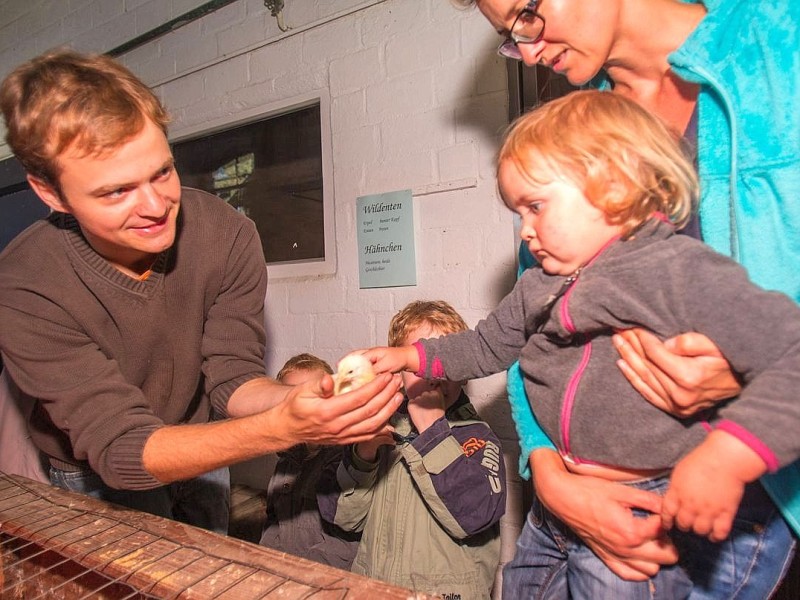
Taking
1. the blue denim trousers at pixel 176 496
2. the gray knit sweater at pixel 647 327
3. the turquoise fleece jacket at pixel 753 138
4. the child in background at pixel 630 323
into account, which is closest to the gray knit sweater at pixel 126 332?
the blue denim trousers at pixel 176 496

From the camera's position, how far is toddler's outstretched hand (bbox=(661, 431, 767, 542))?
662 mm

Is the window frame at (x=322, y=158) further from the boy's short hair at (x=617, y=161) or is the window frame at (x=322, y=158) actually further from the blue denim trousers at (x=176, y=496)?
the boy's short hair at (x=617, y=161)

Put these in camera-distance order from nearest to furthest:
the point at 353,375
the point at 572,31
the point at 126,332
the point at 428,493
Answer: the point at 572,31, the point at 353,375, the point at 126,332, the point at 428,493

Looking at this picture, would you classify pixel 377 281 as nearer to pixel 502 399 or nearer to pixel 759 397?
pixel 502 399

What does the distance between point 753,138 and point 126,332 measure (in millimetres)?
1194

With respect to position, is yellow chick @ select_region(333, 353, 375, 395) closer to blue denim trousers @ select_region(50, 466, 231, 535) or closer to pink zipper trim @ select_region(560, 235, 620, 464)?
pink zipper trim @ select_region(560, 235, 620, 464)

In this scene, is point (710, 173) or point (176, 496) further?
point (176, 496)

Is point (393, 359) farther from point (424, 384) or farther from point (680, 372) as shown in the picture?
point (680, 372)

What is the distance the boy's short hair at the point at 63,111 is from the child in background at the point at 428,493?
0.85m

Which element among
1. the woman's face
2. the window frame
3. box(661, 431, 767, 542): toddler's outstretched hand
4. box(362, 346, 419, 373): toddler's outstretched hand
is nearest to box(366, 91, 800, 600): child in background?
box(661, 431, 767, 542): toddler's outstretched hand

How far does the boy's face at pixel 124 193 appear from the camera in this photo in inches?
41.9

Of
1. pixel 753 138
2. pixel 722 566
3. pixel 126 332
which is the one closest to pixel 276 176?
pixel 126 332

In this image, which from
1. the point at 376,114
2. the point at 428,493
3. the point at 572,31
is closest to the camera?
the point at 572,31

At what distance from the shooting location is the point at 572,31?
0.95 metres
